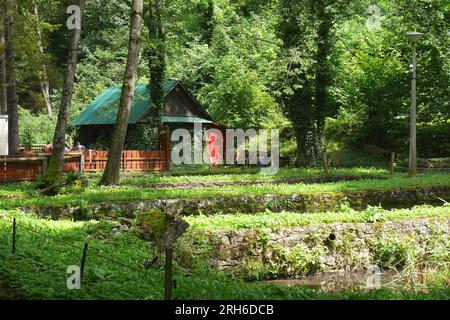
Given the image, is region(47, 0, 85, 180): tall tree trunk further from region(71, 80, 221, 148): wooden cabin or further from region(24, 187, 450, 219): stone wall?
region(71, 80, 221, 148): wooden cabin

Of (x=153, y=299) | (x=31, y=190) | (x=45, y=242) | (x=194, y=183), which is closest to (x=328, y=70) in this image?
(x=194, y=183)

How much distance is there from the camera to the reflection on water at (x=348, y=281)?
11220mm

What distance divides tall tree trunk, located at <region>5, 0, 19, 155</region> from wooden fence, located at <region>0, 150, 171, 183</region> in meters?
0.86

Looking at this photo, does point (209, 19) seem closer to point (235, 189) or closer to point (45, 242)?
point (235, 189)

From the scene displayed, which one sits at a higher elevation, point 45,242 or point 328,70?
point 328,70

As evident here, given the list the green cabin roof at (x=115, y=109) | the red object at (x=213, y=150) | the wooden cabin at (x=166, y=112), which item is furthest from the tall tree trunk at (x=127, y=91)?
the red object at (x=213, y=150)

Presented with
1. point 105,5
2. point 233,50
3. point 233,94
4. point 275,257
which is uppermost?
point 105,5

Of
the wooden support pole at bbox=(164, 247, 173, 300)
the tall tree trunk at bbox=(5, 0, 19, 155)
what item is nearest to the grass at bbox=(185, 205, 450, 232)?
the wooden support pole at bbox=(164, 247, 173, 300)

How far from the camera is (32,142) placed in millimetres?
52062

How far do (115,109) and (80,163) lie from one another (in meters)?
9.56

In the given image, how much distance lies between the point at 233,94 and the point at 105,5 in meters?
17.3

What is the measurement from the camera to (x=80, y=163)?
32406mm

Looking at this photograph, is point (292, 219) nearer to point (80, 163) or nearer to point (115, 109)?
point (80, 163)

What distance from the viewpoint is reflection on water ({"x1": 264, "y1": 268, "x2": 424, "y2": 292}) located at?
11220 mm
